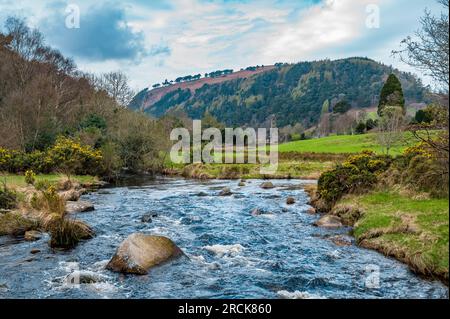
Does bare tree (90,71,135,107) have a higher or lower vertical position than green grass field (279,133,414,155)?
higher

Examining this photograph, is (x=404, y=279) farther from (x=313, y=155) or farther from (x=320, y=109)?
(x=320, y=109)

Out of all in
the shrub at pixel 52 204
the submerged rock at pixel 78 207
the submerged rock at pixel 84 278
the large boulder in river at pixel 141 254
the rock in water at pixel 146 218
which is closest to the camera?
the submerged rock at pixel 84 278

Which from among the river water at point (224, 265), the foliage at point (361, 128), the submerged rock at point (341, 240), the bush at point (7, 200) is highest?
the foliage at point (361, 128)

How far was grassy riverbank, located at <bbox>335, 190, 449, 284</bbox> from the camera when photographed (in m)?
11.9

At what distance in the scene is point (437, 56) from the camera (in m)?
16.4

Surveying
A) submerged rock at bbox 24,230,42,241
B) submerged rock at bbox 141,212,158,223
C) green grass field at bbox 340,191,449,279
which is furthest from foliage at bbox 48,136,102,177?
green grass field at bbox 340,191,449,279

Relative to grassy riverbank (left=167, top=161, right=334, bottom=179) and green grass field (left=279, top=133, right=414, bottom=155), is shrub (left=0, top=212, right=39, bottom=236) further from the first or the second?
green grass field (left=279, top=133, right=414, bottom=155)

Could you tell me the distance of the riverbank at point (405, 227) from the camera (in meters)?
11.9

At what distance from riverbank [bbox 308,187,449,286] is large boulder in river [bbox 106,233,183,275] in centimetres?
774

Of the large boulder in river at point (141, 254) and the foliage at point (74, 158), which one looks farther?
the foliage at point (74, 158)

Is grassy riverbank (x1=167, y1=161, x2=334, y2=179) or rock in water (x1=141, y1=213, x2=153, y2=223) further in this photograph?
grassy riverbank (x1=167, y1=161, x2=334, y2=179)

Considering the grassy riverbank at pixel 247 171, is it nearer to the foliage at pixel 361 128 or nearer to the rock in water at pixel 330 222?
the rock in water at pixel 330 222

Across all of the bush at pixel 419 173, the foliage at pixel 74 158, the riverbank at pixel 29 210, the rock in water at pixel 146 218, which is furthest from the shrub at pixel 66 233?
the foliage at pixel 74 158
